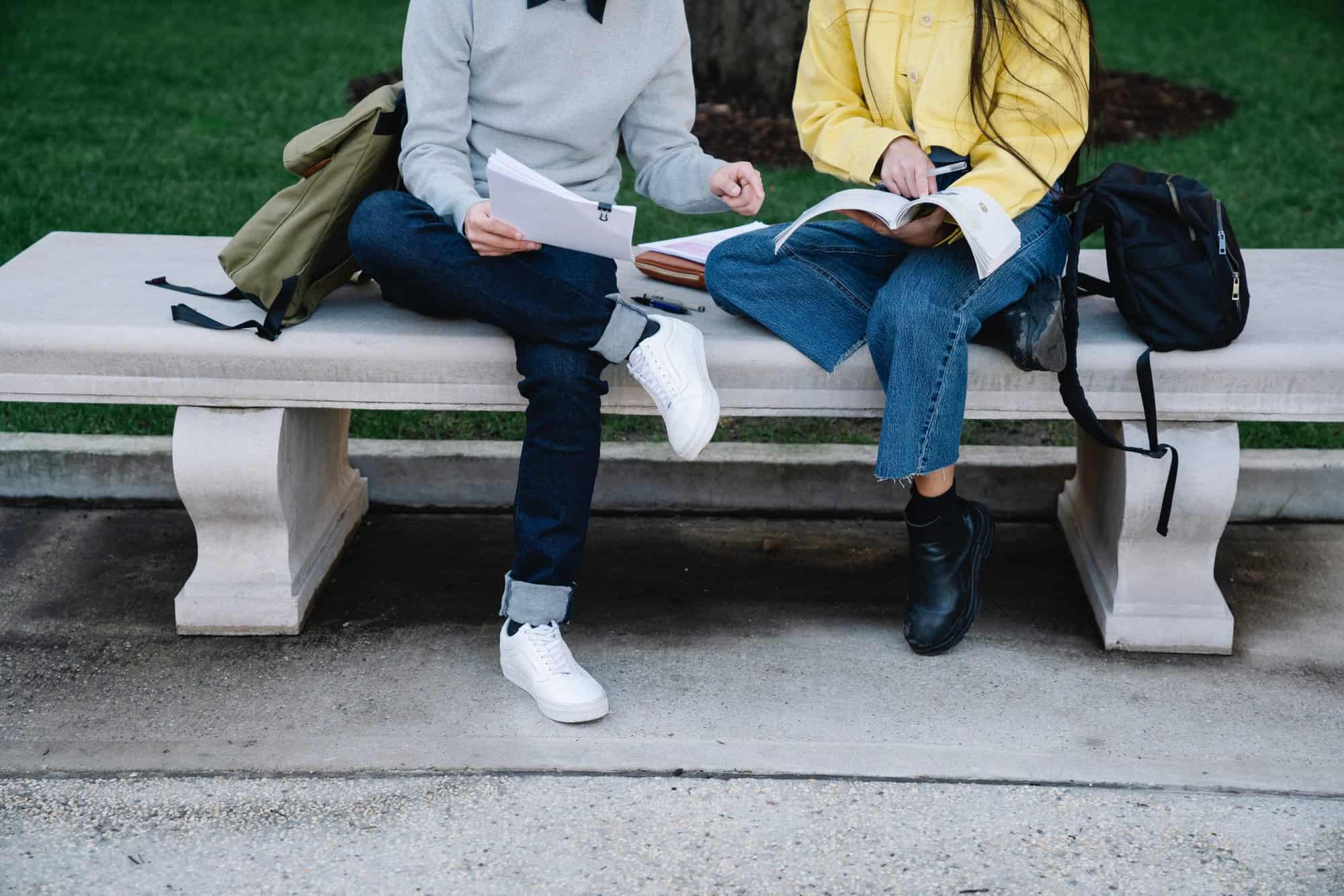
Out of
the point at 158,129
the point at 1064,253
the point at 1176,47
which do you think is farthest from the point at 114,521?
the point at 1176,47

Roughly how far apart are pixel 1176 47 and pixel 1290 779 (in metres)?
7.50

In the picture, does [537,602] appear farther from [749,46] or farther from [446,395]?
[749,46]

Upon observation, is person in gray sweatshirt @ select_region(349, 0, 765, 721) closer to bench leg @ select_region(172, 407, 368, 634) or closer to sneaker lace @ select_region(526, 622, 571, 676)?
sneaker lace @ select_region(526, 622, 571, 676)

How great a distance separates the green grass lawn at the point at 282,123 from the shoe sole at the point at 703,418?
103 cm

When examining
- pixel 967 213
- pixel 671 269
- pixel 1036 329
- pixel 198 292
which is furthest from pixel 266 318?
pixel 1036 329

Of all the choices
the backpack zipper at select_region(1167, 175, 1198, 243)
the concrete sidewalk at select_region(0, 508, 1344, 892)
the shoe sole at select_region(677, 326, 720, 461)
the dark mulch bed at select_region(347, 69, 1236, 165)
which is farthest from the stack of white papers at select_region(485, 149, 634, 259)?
the dark mulch bed at select_region(347, 69, 1236, 165)

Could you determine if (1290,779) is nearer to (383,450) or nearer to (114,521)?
(383,450)

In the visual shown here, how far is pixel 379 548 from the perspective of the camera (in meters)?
3.70

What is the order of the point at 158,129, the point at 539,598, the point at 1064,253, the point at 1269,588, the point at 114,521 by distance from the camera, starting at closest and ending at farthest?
the point at 539,598 < the point at 1064,253 < the point at 1269,588 < the point at 114,521 < the point at 158,129

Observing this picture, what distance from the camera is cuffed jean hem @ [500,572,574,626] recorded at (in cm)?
295

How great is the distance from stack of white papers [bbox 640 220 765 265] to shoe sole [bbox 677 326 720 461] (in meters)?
0.60

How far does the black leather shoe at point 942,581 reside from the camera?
3160 millimetres

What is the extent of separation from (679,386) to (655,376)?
54mm

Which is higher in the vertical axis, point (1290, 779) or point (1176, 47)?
point (1290, 779)
